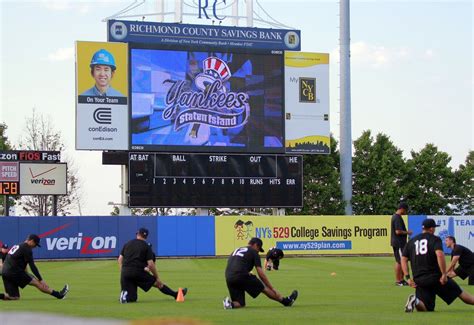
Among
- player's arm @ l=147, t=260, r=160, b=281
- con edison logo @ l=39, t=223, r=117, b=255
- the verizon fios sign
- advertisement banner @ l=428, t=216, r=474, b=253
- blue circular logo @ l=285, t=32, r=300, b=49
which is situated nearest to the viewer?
player's arm @ l=147, t=260, r=160, b=281

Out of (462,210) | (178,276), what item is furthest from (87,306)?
(462,210)

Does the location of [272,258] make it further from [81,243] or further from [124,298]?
[81,243]

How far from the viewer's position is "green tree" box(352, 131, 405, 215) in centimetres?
6350

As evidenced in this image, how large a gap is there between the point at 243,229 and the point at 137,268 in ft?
84.8

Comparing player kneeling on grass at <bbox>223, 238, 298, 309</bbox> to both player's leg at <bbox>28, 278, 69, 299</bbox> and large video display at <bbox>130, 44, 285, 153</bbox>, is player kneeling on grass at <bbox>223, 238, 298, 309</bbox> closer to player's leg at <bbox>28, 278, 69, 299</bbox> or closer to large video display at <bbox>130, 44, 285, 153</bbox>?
player's leg at <bbox>28, 278, 69, 299</bbox>

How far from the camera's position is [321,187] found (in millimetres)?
56938

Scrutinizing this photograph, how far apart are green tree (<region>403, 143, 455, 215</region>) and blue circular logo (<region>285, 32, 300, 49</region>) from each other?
76.8 feet

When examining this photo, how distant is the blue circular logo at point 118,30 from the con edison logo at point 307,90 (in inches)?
329

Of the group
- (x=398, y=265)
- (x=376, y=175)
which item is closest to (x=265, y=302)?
(x=398, y=265)

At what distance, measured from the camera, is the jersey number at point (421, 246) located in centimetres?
1541

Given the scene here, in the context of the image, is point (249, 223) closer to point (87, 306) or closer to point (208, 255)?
point (208, 255)

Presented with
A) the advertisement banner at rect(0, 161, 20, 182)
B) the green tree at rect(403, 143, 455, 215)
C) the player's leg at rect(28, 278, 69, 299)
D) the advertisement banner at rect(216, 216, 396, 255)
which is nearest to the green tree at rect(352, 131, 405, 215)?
the green tree at rect(403, 143, 455, 215)

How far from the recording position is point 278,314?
1544 centimetres

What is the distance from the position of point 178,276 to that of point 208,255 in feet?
50.5
